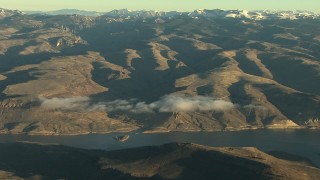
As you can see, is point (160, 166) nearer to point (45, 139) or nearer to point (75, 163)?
point (75, 163)

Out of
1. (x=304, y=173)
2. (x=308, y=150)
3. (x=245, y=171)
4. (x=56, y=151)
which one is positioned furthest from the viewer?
(x=308, y=150)

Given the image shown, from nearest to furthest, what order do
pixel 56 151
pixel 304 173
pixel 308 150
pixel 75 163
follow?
1. pixel 304 173
2. pixel 75 163
3. pixel 56 151
4. pixel 308 150

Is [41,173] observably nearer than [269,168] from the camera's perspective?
No

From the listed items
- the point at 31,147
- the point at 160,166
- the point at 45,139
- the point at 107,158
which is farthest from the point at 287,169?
the point at 45,139

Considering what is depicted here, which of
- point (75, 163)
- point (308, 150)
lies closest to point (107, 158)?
point (75, 163)

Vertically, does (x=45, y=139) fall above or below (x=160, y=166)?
below

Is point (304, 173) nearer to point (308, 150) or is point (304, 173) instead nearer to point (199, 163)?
point (199, 163)
